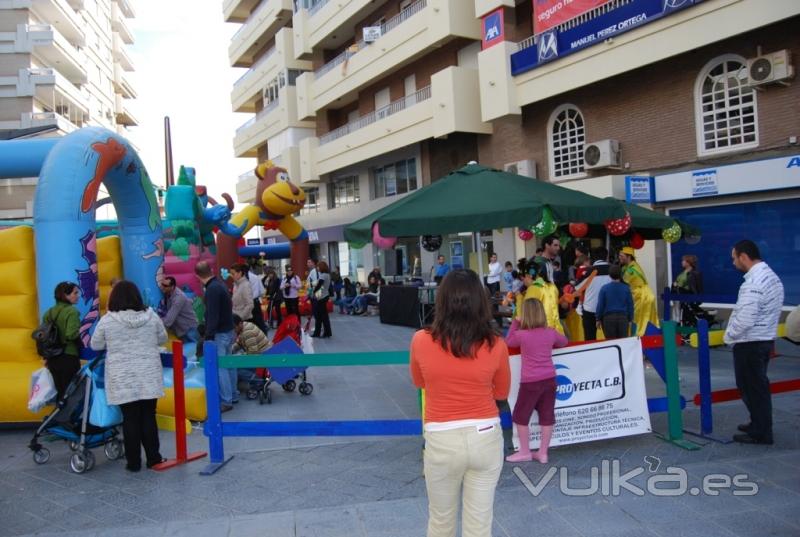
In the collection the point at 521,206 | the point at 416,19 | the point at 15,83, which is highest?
the point at 15,83

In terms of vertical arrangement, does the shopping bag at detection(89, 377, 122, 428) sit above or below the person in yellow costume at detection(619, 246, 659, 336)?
below

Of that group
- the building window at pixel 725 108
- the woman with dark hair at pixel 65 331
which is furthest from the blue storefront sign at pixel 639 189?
the woman with dark hair at pixel 65 331

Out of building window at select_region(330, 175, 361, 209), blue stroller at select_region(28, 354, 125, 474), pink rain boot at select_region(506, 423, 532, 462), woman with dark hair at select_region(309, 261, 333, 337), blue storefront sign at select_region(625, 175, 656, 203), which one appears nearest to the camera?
pink rain boot at select_region(506, 423, 532, 462)

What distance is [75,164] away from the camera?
7.79m

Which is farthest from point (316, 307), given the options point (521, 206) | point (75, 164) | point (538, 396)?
point (538, 396)

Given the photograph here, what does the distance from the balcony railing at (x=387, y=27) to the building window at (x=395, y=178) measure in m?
4.74

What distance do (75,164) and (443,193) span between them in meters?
4.50

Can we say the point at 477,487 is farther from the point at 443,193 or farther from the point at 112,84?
the point at 112,84

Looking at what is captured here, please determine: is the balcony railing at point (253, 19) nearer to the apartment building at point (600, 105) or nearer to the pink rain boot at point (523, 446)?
the apartment building at point (600, 105)

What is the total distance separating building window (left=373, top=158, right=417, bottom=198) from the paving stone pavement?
62.5 ft

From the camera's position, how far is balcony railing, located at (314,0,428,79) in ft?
72.0

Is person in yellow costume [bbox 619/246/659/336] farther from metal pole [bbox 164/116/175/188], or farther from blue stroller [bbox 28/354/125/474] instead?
metal pole [bbox 164/116/175/188]

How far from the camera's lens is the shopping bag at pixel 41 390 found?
5730 mm

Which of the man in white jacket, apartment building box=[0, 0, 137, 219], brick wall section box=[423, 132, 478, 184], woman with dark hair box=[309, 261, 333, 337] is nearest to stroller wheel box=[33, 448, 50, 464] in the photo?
the man in white jacket
